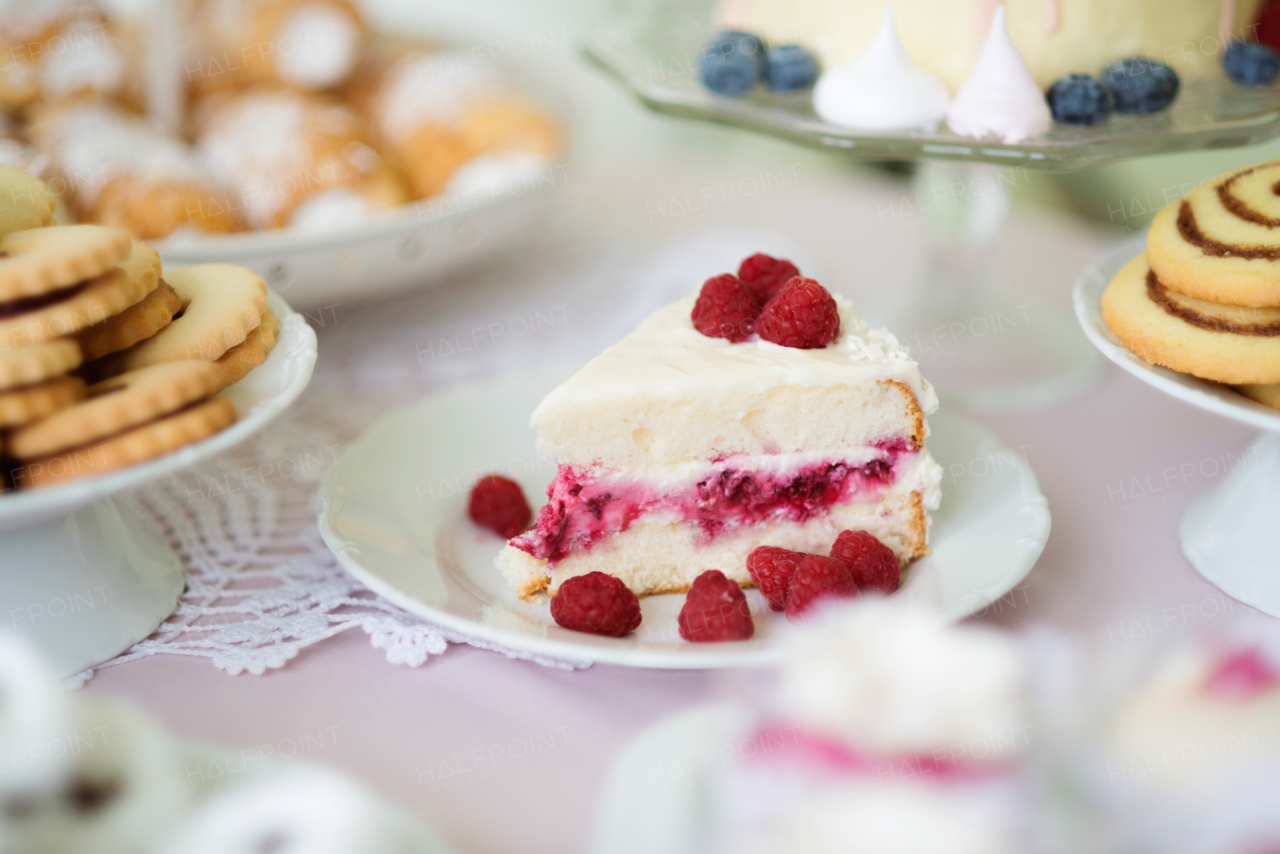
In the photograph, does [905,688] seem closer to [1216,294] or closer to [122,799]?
[122,799]

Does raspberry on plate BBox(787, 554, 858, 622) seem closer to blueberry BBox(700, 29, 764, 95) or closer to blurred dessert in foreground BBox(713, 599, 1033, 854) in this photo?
blurred dessert in foreground BBox(713, 599, 1033, 854)

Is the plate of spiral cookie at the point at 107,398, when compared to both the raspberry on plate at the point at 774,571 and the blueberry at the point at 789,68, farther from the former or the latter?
the blueberry at the point at 789,68

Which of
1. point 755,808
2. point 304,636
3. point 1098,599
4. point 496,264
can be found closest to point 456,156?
point 496,264

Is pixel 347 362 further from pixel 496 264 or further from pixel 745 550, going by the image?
pixel 745 550

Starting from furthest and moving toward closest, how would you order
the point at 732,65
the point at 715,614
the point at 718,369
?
the point at 732,65
the point at 718,369
the point at 715,614

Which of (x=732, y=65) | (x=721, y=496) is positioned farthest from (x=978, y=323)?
(x=721, y=496)

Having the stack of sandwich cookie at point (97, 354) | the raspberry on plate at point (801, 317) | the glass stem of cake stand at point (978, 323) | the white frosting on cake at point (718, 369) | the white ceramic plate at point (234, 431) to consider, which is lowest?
the glass stem of cake stand at point (978, 323)

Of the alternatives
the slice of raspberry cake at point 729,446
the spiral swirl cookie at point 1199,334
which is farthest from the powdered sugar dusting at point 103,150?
the spiral swirl cookie at point 1199,334

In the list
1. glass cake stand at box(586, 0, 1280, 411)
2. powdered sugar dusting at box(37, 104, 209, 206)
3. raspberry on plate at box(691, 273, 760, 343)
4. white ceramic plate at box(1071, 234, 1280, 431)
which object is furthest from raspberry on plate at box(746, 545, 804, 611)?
powdered sugar dusting at box(37, 104, 209, 206)
